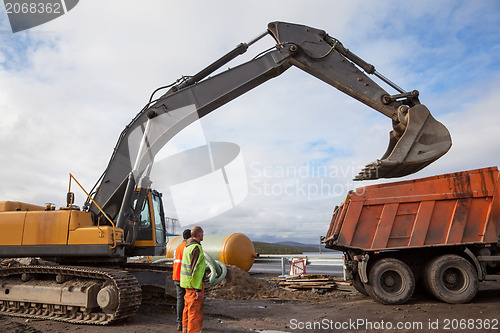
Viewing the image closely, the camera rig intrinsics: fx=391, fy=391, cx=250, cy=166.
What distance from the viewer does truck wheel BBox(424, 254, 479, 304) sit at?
847 centimetres

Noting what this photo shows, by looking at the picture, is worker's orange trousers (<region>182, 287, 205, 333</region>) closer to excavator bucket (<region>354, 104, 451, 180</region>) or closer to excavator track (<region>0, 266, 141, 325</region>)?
excavator track (<region>0, 266, 141, 325</region>)

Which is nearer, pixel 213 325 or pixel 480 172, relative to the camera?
pixel 213 325

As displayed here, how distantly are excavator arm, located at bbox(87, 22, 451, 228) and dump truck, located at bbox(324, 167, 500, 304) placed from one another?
1.02 meters

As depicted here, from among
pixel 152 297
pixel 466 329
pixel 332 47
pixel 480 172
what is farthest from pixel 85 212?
pixel 480 172

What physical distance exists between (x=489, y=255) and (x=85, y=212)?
8909mm

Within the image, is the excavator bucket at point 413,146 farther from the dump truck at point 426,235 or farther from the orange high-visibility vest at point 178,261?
the orange high-visibility vest at point 178,261

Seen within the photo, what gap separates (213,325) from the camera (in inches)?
300

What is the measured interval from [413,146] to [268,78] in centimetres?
362

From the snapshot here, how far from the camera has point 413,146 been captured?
27.8 ft

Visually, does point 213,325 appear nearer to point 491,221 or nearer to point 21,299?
point 21,299

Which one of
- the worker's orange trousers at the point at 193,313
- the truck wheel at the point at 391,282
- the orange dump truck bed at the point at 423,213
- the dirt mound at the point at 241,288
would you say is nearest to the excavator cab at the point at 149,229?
the worker's orange trousers at the point at 193,313

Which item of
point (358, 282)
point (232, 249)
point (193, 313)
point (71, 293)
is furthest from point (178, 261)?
point (232, 249)

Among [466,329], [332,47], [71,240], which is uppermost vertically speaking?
[332,47]

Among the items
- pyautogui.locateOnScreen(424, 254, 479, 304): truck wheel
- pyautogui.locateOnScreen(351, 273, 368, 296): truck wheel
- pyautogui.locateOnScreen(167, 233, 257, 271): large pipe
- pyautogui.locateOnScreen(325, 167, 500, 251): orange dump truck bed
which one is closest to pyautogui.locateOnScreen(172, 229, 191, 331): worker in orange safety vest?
pyautogui.locateOnScreen(325, 167, 500, 251): orange dump truck bed
